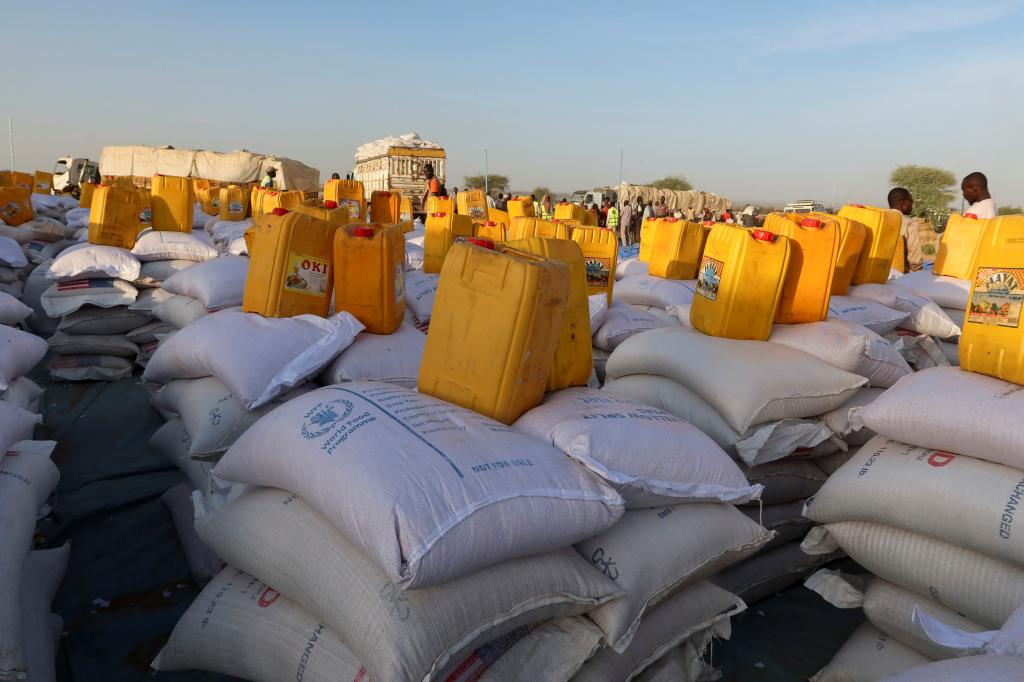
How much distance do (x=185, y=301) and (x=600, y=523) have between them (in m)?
3.45

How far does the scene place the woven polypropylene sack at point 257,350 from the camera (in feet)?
8.30

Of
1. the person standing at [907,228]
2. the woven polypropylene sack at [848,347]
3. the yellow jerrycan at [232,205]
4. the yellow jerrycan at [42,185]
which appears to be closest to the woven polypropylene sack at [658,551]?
the woven polypropylene sack at [848,347]

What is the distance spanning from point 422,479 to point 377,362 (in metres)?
1.27

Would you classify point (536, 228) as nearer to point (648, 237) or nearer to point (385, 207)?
point (648, 237)

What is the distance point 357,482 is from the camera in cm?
150

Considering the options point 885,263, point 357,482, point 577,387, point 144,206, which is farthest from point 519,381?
point 144,206

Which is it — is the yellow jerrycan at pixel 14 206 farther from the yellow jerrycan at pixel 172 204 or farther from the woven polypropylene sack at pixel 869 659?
the woven polypropylene sack at pixel 869 659

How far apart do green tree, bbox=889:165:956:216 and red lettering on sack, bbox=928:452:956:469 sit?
28.3 meters

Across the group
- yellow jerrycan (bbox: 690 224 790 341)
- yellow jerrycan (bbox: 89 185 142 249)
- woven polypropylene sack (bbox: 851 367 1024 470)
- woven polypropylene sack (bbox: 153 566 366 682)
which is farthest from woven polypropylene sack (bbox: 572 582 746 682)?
yellow jerrycan (bbox: 89 185 142 249)

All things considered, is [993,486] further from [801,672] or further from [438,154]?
[438,154]

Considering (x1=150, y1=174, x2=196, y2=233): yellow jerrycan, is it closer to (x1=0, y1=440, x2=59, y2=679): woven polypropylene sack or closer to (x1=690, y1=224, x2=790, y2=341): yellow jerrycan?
(x1=0, y1=440, x2=59, y2=679): woven polypropylene sack

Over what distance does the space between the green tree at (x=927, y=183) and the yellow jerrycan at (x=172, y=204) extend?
27.3m

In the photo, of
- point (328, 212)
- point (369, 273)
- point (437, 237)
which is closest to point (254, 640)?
point (369, 273)

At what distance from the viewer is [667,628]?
188cm
